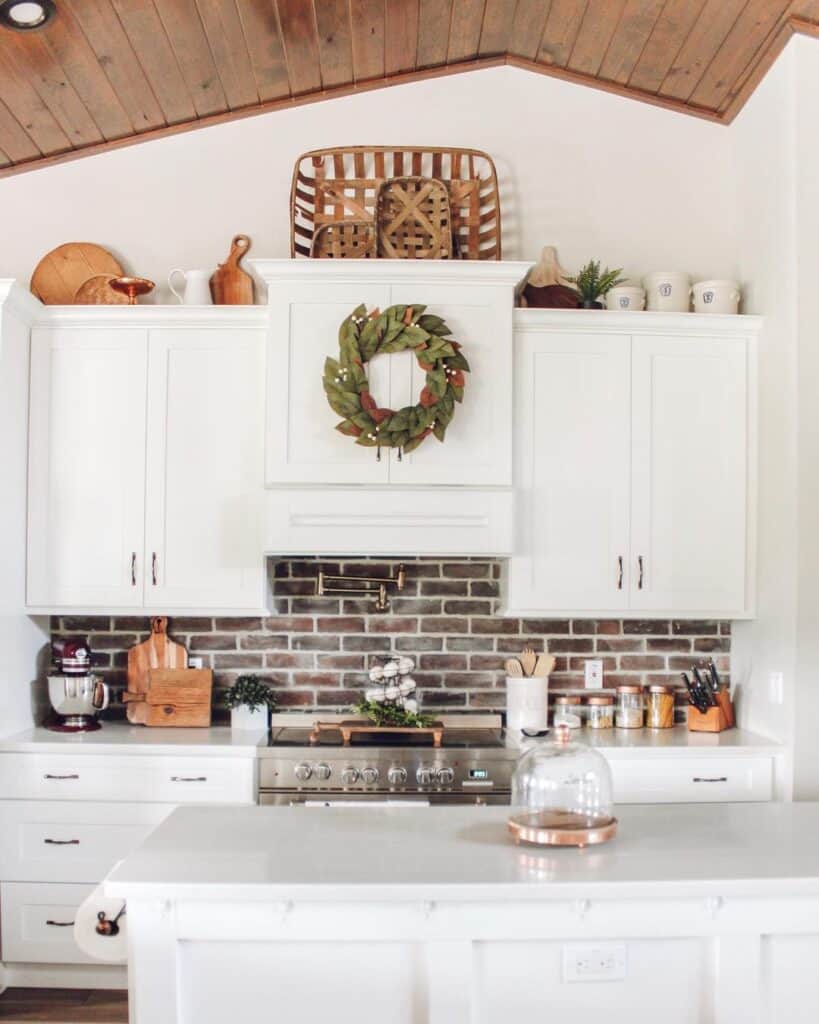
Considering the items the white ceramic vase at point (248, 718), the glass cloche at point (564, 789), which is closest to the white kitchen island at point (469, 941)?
the glass cloche at point (564, 789)

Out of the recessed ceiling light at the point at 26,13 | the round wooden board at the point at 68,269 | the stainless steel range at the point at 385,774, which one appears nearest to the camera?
the recessed ceiling light at the point at 26,13

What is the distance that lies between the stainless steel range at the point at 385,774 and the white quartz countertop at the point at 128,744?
12 cm

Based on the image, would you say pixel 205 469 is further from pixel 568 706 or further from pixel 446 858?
pixel 446 858

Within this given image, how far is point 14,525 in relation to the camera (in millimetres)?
3889

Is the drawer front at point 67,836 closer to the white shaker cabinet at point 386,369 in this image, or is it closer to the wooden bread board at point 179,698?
the wooden bread board at point 179,698

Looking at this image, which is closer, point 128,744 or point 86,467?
point 128,744

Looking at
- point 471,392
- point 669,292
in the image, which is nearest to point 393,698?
point 471,392

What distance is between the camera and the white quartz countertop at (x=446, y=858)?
2.04 metres

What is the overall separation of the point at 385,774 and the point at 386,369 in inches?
54.8

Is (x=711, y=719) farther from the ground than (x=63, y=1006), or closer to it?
farther from the ground

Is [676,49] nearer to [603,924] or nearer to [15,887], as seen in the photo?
[603,924]

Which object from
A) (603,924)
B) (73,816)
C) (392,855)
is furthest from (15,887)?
(603,924)

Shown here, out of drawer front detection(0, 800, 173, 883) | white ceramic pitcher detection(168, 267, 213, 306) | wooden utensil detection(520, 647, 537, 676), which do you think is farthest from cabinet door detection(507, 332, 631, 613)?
drawer front detection(0, 800, 173, 883)

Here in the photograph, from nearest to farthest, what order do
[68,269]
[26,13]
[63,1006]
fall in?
[26,13], [63,1006], [68,269]
